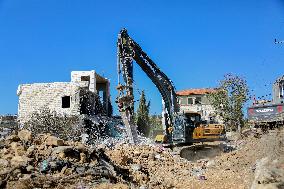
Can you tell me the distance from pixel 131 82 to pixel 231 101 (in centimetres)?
2582

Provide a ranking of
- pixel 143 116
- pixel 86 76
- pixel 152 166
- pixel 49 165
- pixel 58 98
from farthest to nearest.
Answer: pixel 143 116 → pixel 86 76 → pixel 58 98 → pixel 152 166 → pixel 49 165

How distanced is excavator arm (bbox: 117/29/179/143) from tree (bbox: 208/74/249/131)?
2094 cm

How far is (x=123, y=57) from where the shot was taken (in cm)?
2159

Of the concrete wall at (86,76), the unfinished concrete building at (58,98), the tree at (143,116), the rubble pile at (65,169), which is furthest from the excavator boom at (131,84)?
the tree at (143,116)

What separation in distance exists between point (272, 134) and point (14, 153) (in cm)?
1147

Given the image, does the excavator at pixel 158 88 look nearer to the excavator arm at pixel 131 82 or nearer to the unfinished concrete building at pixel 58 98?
the excavator arm at pixel 131 82

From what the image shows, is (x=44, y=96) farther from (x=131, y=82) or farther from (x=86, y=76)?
(x=131, y=82)

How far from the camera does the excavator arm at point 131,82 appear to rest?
19.7m

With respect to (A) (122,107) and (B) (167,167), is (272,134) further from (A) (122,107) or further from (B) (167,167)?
(A) (122,107)

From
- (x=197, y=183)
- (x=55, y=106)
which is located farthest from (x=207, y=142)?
(x=55, y=106)

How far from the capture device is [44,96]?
109 feet

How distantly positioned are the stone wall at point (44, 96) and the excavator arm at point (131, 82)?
10434 millimetres

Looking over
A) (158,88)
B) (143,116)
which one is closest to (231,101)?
(143,116)

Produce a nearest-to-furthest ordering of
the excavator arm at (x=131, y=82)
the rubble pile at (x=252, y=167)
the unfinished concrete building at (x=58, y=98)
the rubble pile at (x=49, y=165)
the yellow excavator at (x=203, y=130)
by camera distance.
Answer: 1. the rubble pile at (x=252, y=167)
2. the rubble pile at (x=49, y=165)
3. the excavator arm at (x=131, y=82)
4. the yellow excavator at (x=203, y=130)
5. the unfinished concrete building at (x=58, y=98)
